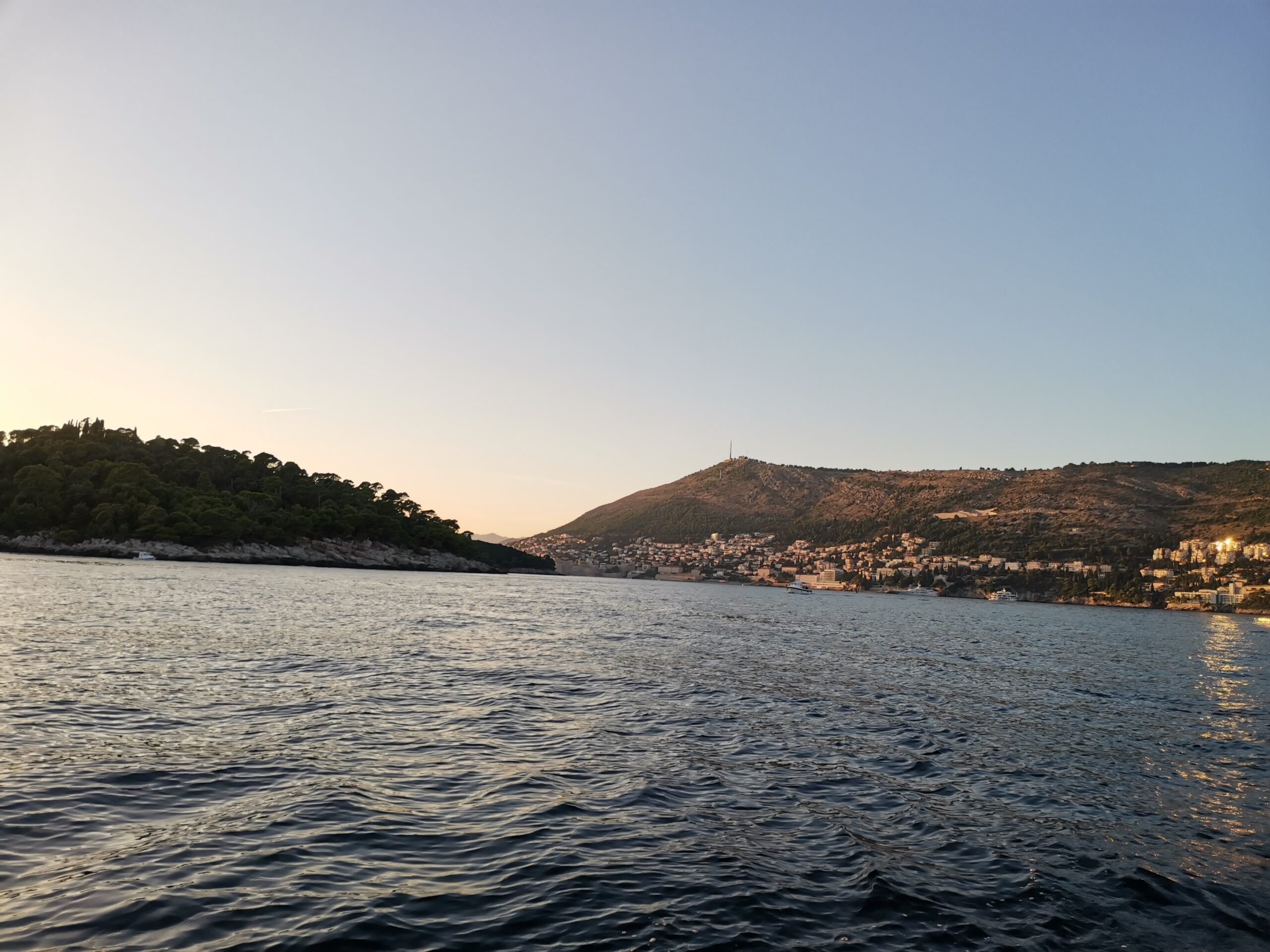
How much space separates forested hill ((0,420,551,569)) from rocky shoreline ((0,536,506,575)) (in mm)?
1311

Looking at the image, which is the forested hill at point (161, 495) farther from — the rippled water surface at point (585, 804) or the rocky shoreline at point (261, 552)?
the rippled water surface at point (585, 804)

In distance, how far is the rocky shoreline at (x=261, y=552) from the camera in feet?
362

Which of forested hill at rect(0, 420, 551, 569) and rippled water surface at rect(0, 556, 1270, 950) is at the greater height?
forested hill at rect(0, 420, 551, 569)

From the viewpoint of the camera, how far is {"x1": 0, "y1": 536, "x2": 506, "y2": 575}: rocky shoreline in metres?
110

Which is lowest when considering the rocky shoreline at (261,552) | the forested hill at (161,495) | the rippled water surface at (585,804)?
the rippled water surface at (585,804)

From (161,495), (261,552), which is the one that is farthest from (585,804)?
(261,552)

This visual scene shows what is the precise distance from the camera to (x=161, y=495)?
127 meters

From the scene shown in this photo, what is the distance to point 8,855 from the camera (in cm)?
948

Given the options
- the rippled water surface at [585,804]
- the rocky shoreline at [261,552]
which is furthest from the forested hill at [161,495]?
the rippled water surface at [585,804]

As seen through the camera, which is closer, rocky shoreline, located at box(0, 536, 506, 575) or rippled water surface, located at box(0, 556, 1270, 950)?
rippled water surface, located at box(0, 556, 1270, 950)

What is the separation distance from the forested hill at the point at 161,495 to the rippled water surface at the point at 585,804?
98.4 m

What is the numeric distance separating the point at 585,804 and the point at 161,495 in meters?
140

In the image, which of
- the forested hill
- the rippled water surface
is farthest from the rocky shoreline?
the rippled water surface

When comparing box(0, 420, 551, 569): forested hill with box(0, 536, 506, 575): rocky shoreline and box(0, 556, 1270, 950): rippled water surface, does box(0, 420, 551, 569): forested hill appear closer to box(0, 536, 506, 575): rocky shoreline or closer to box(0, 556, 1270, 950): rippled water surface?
Result: box(0, 536, 506, 575): rocky shoreline
